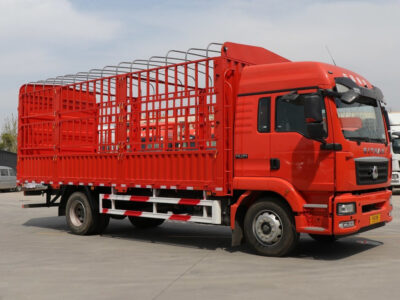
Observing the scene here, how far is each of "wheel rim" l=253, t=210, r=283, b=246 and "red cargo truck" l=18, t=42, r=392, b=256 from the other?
2 centimetres

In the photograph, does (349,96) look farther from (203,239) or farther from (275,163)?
(203,239)

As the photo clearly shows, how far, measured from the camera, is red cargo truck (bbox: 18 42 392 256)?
7.30 metres

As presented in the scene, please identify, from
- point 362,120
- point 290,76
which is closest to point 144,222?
point 290,76

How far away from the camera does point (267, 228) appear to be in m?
7.75

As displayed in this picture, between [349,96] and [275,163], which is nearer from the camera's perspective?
[349,96]

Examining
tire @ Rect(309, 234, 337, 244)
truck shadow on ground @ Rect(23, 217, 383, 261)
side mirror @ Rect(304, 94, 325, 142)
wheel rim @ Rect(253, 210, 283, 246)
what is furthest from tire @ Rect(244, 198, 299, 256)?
tire @ Rect(309, 234, 337, 244)

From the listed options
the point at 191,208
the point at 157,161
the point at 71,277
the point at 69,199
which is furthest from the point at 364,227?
the point at 69,199

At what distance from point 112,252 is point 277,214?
2828 mm

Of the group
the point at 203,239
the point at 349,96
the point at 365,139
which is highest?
the point at 349,96

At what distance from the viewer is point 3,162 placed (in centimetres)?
3978

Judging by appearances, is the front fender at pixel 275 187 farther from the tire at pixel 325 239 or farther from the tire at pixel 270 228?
the tire at pixel 325 239

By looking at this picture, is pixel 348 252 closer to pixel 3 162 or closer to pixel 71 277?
pixel 71 277

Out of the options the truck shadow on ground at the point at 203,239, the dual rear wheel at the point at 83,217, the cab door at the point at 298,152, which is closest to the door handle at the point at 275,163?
the cab door at the point at 298,152

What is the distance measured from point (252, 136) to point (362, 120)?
170 cm
